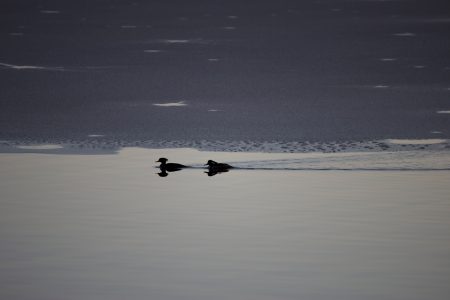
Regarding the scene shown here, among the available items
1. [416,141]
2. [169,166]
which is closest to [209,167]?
[169,166]

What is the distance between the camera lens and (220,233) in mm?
8031

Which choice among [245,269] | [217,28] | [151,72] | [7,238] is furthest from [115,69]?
[245,269]

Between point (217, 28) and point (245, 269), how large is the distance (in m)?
16.8

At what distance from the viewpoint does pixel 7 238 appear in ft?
25.9

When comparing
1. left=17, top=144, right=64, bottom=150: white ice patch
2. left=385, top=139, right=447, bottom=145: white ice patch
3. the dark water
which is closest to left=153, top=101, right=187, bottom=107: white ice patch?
the dark water

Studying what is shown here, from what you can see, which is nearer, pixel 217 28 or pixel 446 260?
pixel 446 260

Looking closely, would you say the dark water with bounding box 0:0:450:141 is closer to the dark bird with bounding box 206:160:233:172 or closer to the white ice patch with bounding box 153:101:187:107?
the white ice patch with bounding box 153:101:187:107

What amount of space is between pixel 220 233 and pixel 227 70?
1083 centimetres

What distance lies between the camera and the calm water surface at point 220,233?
650cm

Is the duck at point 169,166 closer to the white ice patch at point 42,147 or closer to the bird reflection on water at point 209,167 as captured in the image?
the bird reflection on water at point 209,167

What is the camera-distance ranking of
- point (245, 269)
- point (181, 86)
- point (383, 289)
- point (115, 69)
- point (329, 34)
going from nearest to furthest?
point (383, 289), point (245, 269), point (181, 86), point (115, 69), point (329, 34)

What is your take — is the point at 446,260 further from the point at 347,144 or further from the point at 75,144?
the point at 75,144

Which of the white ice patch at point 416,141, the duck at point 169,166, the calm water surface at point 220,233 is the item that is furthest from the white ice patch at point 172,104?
the duck at point 169,166

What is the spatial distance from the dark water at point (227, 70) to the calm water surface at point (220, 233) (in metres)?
3.27
